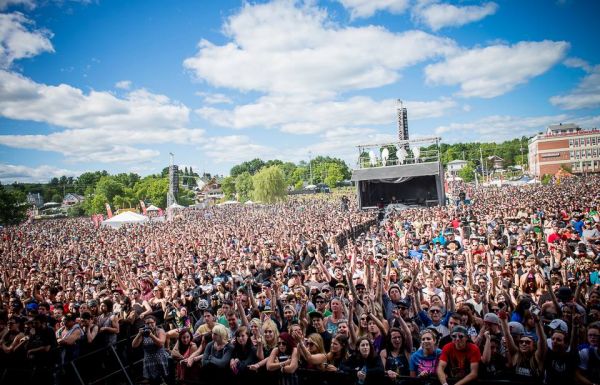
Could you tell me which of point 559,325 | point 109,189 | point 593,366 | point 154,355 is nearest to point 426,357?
point 593,366

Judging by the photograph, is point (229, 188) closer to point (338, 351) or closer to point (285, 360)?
point (285, 360)

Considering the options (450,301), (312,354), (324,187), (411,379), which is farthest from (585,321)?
(324,187)

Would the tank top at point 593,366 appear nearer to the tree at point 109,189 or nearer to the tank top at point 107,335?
the tank top at point 107,335

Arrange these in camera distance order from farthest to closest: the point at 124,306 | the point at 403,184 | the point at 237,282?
1. the point at 403,184
2. the point at 237,282
3. the point at 124,306

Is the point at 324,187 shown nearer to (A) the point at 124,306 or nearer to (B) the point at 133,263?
(B) the point at 133,263

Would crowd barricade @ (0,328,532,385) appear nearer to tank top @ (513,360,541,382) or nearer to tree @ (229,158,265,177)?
tank top @ (513,360,541,382)

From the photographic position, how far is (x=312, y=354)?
3965mm

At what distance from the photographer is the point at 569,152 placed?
78000 mm

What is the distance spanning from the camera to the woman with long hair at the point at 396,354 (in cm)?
377

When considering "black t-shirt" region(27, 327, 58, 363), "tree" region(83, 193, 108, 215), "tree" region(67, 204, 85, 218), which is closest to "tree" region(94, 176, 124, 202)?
"tree" region(83, 193, 108, 215)

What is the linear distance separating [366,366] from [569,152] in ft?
309

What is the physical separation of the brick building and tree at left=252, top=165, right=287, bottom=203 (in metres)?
55.3

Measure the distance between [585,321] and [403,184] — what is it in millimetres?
25797

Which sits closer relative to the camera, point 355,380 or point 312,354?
point 355,380
